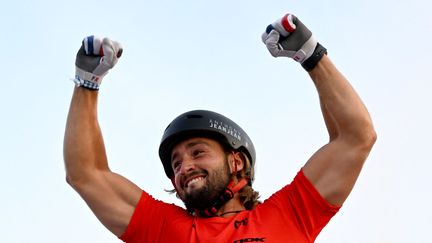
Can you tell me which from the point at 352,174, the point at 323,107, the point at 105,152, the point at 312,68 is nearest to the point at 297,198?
the point at 352,174

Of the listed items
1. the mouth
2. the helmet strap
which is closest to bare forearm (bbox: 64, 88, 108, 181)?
the mouth

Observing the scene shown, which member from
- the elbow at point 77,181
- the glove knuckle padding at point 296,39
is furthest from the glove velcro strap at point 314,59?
the elbow at point 77,181

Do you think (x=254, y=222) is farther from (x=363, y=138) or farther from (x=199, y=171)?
(x=363, y=138)

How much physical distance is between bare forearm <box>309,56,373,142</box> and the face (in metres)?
1.21

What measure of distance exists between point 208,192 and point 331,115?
1388 millimetres

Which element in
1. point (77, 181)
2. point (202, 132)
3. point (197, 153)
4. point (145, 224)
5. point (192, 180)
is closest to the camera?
point (145, 224)

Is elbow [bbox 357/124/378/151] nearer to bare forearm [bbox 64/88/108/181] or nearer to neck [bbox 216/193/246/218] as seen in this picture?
neck [bbox 216/193/246/218]

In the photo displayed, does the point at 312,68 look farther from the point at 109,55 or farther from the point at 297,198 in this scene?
the point at 109,55

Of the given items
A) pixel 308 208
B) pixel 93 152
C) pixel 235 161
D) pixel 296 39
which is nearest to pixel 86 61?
pixel 93 152

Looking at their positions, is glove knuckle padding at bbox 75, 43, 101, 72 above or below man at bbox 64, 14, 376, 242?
above

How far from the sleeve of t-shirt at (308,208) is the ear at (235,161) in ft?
3.02

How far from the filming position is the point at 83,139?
18.2ft

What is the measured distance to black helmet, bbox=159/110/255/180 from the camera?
607cm

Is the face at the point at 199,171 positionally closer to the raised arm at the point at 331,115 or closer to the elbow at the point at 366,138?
the raised arm at the point at 331,115
